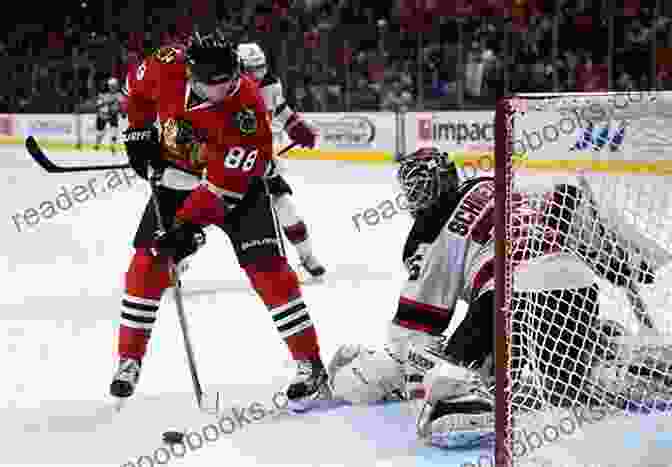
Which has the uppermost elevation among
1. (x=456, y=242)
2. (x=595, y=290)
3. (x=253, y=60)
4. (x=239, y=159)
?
(x=253, y=60)

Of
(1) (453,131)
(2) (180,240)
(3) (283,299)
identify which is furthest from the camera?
(1) (453,131)

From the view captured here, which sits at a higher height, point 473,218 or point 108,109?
point 473,218

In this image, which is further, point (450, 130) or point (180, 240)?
point (450, 130)

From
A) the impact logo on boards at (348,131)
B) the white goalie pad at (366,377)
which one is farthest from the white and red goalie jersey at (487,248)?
the impact logo on boards at (348,131)

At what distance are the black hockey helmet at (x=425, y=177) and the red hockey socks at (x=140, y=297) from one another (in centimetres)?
74

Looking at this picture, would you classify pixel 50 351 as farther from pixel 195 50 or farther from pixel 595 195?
pixel 595 195

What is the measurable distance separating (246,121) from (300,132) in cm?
172

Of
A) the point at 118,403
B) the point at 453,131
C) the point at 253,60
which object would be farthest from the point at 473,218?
the point at 453,131

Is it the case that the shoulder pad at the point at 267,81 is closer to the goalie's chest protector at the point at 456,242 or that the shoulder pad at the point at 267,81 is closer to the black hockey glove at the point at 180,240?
the black hockey glove at the point at 180,240

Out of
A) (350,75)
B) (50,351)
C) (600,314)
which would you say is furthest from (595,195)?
(350,75)

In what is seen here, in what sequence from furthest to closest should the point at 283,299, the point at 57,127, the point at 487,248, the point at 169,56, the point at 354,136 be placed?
the point at 57,127 < the point at 354,136 < the point at 169,56 < the point at 283,299 < the point at 487,248

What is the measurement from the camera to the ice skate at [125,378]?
295 centimetres

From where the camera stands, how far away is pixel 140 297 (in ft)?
9.61

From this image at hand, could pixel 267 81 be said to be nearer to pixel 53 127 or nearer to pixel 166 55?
pixel 166 55
